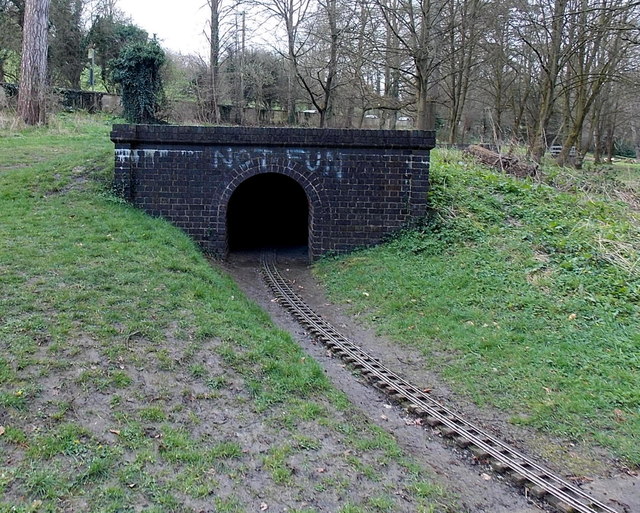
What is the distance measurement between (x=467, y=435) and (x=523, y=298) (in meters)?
3.36

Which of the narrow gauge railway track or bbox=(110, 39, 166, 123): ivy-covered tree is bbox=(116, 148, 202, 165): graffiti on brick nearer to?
the narrow gauge railway track

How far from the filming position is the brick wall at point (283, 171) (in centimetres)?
1167

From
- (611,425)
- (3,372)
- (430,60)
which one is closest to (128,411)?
(3,372)

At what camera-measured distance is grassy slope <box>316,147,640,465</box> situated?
5.81 metres

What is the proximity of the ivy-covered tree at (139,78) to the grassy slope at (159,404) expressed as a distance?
1327 centimetres

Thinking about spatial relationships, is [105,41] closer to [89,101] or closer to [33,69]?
[89,101]

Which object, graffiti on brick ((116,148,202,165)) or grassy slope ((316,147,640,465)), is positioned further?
graffiti on brick ((116,148,202,165))

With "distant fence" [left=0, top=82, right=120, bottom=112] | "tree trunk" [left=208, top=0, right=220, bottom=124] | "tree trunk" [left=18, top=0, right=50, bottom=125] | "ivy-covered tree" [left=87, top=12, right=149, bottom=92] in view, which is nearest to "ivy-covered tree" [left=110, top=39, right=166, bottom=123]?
"tree trunk" [left=18, top=0, right=50, bottom=125]

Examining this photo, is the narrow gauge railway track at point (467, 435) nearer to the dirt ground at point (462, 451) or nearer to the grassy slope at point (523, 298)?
the dirt ground at point (462, 451)

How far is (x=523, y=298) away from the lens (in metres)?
8.07

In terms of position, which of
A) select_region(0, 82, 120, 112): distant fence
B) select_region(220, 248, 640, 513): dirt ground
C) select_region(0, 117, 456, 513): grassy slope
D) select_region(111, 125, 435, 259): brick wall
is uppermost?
select_region(0, 82, 120, 112): distant fence

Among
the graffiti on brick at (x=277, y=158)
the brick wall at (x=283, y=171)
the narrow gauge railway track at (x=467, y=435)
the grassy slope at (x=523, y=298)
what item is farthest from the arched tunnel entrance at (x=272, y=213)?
the narrow gauge railway track at (x=467, y=435)

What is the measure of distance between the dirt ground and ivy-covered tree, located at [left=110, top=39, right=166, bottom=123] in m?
15.2

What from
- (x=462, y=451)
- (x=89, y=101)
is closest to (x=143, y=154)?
(x=462, y=451)
